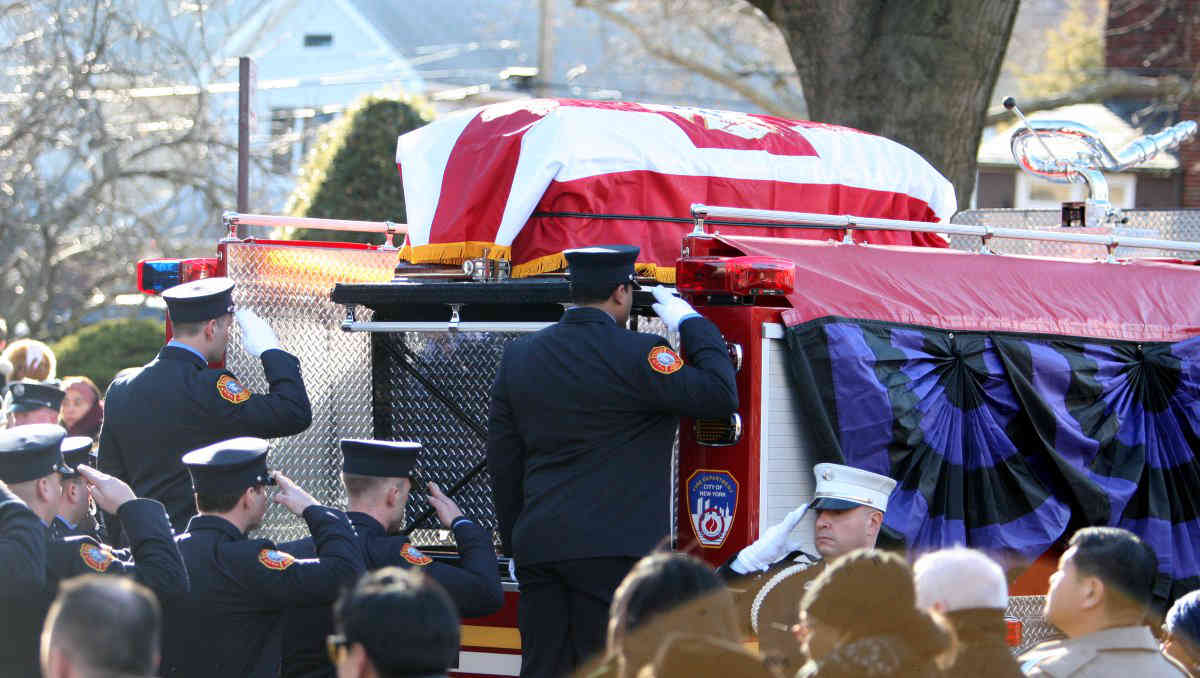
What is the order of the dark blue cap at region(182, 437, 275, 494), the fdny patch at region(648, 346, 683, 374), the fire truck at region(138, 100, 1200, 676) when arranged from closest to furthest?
the dark blue cap at region(182, 437, 275, 494) < the fdny patch at region(648, 346, 683, 374) < the fire truck at region(138, 100, 1200, 676)

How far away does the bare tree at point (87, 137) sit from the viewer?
1534cm

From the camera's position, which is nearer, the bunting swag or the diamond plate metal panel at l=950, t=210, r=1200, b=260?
the bunting swag

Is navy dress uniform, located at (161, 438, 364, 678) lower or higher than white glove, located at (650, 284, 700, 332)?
lower

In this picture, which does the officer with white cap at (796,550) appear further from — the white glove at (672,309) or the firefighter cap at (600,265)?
the firefighter cap at (600,265)

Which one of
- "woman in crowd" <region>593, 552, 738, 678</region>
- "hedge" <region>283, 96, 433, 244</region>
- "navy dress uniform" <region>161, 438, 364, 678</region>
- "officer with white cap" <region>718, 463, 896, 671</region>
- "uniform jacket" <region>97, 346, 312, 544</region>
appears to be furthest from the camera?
"hedge" <region>283, 96, 433, 244</region>

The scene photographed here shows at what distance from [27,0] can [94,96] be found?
3.63 feet

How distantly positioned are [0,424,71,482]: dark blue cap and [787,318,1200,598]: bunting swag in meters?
2.28

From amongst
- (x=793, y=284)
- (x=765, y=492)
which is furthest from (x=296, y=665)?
(x=793, y=284)

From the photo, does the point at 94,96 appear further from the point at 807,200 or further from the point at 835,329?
the point at 835,329

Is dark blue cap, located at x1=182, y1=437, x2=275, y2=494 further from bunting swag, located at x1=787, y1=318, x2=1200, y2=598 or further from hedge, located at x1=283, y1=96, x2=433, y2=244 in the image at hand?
hedge, located at x1=283, y1=96, x2=433, y2=244

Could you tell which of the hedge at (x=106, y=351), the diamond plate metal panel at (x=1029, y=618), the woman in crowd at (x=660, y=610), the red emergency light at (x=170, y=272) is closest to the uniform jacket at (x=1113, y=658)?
the woman in crowd at (x=660, y=610)

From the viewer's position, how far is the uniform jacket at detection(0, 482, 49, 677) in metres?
4.03

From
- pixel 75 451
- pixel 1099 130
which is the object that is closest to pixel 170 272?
pixel 75 451

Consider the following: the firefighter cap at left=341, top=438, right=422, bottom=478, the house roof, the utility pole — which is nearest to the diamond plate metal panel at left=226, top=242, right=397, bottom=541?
the firefighter cap at left=341, top=438, right=422, bottom=478
